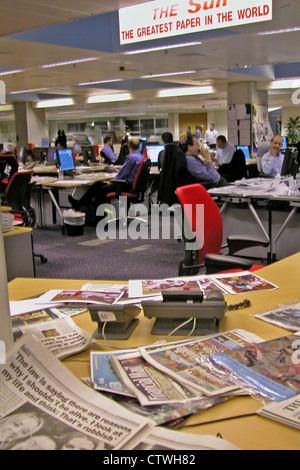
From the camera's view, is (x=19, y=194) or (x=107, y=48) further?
(x=107, y=48)

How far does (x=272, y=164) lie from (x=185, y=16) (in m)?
2.99

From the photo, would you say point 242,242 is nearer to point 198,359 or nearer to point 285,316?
point 285,316

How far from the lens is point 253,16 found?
479cm

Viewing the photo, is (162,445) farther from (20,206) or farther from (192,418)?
(20,206)

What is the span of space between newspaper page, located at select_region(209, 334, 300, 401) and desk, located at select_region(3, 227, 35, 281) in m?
3.32

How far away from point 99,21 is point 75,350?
7.18 m

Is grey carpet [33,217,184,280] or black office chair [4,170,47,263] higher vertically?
black office chair [4,170,47,263]

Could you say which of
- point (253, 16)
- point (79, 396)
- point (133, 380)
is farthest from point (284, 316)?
point (253, 16)

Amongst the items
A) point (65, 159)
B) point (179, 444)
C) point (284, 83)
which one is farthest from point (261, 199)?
point (284, 83)

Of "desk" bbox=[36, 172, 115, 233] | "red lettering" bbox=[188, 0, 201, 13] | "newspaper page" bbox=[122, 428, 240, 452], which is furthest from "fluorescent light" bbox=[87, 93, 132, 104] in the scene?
"newspaper page" bbox=[122, 428, 240, 452]

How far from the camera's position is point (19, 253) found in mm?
4531

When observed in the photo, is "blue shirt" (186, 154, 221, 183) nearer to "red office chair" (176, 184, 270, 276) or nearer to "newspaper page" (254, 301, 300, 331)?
"red office chair" (176, 184, 270, 276)

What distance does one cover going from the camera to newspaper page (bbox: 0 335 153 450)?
3.40 ft

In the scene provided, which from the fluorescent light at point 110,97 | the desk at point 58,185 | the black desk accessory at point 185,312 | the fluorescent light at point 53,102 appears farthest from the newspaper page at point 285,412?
the fluorescent light at point 53,102
